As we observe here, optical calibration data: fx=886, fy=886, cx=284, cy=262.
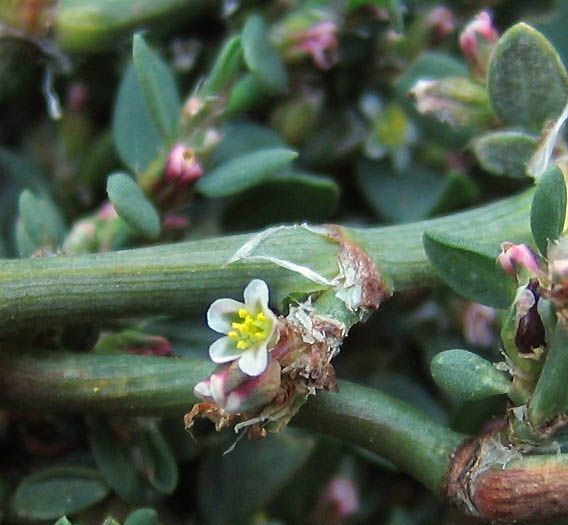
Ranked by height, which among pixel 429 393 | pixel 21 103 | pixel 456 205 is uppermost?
pixel 21 103

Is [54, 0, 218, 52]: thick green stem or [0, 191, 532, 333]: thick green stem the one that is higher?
[54, 0, 218, 52]: thick green stem

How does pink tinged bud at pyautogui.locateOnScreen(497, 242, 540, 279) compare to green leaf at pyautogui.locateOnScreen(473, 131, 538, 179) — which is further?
green leaf at pyautogui.locateOnScreen(473, 131, 538, 179)

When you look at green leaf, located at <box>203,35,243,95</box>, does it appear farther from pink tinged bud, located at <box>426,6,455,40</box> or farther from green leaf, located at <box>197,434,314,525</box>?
green leaf, located at <box>197,434,314,525</box>

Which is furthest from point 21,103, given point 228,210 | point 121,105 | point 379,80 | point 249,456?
point 249,456

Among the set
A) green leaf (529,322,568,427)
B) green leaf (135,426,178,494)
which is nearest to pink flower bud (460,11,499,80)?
green leaf (529,322,568,427)

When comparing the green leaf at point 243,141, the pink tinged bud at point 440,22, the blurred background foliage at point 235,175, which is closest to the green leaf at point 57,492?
the blurred background foliage at point 235,175

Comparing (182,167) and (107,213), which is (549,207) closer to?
(182,167)

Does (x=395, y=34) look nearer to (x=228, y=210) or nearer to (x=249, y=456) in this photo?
(x=228, y=210)

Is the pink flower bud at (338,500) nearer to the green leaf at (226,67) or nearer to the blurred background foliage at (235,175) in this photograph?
the blurred background foliage at (235,175)

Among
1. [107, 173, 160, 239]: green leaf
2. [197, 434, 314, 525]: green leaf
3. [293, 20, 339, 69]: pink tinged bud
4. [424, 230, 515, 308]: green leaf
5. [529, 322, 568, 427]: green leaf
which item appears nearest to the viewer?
[529, 322, 568, 427]: green leaf
